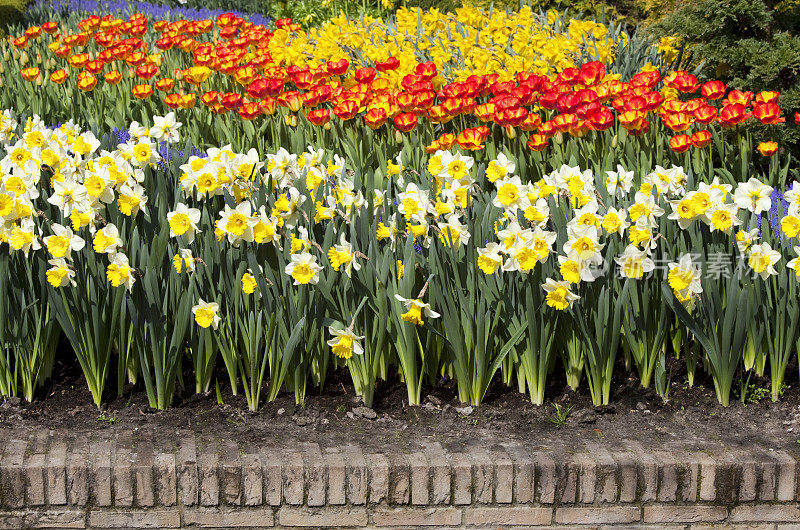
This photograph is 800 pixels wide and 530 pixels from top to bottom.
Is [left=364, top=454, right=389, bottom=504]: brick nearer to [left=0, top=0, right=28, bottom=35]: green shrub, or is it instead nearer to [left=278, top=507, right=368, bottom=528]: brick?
[left=278, top=507, right=368, bottom=528]: brick

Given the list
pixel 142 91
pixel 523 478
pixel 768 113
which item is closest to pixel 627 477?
pixel 523 478

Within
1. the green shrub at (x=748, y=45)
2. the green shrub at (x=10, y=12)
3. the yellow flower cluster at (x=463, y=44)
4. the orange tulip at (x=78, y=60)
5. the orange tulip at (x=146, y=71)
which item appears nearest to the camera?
the green shrub at (x=748, y=45)

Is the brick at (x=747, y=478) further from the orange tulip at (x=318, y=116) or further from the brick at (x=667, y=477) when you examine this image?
the orange tulip at (x=318, y=116)

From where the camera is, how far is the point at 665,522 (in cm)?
263

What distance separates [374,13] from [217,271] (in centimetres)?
792

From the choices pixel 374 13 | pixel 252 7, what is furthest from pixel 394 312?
pixel 252 7

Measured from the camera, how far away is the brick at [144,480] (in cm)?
252

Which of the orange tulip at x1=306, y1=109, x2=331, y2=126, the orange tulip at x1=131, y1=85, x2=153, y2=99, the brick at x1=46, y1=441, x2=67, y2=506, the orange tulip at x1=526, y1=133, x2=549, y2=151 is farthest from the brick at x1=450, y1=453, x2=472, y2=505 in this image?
the orange tulip at x1=131, y1=85, x2=153, y2=99

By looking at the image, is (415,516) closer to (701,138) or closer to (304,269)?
(304,269)

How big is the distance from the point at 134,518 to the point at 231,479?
0.97 feet

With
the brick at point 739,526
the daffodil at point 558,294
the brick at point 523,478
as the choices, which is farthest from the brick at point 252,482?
the brick at point 739,526

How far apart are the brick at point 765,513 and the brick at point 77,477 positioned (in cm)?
176

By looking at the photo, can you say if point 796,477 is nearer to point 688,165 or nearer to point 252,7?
point 688,165

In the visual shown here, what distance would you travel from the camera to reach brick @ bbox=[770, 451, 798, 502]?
2578mm
